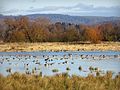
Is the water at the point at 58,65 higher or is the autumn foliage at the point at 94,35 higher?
the water at the point at 58,65

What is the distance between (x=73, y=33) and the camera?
1832 inches

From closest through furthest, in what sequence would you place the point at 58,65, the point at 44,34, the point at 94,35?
the point at 58,65, the point at 94,35, the point at 44,34

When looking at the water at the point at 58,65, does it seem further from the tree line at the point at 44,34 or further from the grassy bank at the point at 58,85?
the tree line at the point at 44,34

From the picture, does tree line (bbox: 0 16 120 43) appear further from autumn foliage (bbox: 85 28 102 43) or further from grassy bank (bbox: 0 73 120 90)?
grassy bank (bbox: 0 73 120 90)

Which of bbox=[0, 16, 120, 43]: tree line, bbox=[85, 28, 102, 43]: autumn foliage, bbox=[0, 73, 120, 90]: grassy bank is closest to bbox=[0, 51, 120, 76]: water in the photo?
bbox=[0, 73, 120, 90]: grassy bank

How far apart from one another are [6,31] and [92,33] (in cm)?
1006

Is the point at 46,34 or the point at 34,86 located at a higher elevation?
the point at 34,86

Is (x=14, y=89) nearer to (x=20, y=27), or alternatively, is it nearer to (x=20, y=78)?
(x=20, y=78)

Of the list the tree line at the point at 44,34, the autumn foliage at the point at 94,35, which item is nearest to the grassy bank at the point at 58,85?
the tree line at the point at 44,34

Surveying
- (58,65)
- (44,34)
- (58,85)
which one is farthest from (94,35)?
(58,85)

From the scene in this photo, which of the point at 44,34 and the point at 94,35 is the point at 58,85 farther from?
the point at 44,34

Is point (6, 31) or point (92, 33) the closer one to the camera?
point (6, 31)

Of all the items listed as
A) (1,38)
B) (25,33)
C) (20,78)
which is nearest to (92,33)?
(25,33)

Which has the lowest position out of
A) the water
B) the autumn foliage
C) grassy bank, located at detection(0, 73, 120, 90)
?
the autumn foliage
